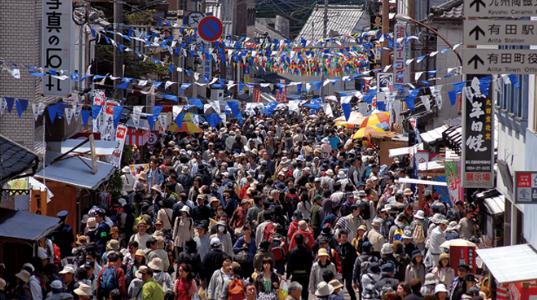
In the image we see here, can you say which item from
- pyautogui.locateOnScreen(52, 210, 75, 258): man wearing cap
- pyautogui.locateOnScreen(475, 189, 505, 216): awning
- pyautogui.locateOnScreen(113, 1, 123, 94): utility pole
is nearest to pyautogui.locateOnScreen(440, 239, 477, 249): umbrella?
pyautogui.locateOnScreen(475, 189, 505, 216): awning

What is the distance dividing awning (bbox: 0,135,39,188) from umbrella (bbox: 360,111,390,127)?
19.3 metres

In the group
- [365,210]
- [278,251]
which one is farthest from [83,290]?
[365,210]

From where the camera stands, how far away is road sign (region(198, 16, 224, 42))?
134ft

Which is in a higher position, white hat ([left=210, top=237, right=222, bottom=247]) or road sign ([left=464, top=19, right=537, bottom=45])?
road sign ([left=464, top=19, right=537, bottom=45])

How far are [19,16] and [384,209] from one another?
9.80 metres

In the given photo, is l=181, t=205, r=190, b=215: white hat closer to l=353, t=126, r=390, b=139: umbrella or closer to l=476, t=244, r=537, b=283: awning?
l=476, t=244, r=537, b=283: awning

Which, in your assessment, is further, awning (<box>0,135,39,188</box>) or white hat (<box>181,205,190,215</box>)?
white hat (<box>181,205,190,215</box>)

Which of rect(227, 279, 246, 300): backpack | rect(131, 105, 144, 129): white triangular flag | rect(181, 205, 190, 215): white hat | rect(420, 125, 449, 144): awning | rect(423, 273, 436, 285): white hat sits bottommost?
rect(227, 279, 246, 300): backpack

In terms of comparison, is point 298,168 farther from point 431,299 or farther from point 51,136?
point 431,299

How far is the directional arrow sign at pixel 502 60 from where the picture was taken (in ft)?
54.7

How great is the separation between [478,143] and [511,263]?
16.7 ft

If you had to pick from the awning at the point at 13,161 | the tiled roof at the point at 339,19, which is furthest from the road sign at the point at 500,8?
the tiled roof at the point at 339,19

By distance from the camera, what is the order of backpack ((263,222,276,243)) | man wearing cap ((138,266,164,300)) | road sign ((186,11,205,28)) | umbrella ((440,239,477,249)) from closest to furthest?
1. man wearing cap ((138,266,164,300))
2. umbrella ((440,239,477,249))
3. backpack ((263,222,276,243))
4. road sign ((186,11,205,28))

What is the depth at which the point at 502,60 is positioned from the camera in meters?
16.8
